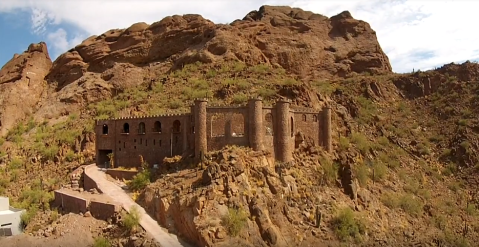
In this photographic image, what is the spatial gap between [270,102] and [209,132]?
742cm

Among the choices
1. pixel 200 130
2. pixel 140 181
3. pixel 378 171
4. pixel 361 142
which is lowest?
pixel 378 171

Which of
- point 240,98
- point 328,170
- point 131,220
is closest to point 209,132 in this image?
point 131,220

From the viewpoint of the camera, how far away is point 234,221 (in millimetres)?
18281

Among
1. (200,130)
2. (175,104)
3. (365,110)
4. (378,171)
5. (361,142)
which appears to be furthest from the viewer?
(365,110)

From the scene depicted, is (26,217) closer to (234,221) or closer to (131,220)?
(131,220)

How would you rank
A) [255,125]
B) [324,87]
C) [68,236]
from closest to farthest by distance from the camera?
[68,236], [255,125], [324,87]

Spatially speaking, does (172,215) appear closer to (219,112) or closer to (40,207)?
(219,112)

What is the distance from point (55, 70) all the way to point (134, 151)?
932 inches

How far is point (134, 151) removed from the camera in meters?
26.0

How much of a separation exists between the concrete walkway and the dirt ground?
5.15 ft

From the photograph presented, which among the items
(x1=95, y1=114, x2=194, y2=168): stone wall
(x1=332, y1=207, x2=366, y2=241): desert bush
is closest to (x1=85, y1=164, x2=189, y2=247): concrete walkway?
(x1=95, y1=114, x2=194, y2=168): stone wall

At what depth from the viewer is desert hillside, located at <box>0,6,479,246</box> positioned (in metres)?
20.3

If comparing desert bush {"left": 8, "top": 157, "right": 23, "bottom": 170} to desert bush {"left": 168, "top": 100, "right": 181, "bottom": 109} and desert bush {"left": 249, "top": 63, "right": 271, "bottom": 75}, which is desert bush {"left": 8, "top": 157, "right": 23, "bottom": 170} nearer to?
desert bush {"left": 168, "top": 100, "right": 181, "bottom": 109}

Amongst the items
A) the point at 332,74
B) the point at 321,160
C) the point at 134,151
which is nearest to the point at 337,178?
the point at 321,160
